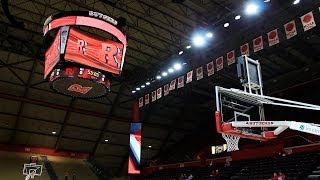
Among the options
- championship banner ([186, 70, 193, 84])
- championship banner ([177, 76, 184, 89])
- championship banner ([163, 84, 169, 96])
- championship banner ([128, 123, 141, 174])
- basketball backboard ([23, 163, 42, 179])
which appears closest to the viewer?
basketball backboard ([23, 163, 42, 179])

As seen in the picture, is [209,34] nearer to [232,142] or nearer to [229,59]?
[229,59]

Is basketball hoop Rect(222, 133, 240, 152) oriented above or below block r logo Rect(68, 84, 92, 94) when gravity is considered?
below

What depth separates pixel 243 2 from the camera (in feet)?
47.9

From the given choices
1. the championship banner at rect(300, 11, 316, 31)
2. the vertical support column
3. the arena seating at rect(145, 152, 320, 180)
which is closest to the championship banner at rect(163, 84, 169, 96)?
the vertical support column

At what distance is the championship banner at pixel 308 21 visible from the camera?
11375mm

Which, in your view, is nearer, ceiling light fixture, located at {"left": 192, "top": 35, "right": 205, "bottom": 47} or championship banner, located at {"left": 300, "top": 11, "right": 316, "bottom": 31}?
championship banner, located at {"left": 300, "top": 11, "right": 316, "bottom": 31}

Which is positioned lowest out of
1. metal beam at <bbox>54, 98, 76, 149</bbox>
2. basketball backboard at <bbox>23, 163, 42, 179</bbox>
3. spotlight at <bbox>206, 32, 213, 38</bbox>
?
basketball backboard at <bbox>23, 163, 42, 179</bbox>

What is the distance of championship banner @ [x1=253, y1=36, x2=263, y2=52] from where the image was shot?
43.4 feet

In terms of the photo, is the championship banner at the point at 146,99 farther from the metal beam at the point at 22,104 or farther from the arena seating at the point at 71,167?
the metal beam at the point at 22,104

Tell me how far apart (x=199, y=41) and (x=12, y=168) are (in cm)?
1359

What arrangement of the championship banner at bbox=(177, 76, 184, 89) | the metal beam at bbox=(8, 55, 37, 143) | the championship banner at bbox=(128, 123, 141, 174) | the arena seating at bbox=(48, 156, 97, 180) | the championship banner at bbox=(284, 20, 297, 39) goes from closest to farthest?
the championship banner at bbox=(284, 20, 297, 39)
the championship banner at bbox=(177, 76, 184, 89)
the championship banner at bbox=(128, 123, 141, 174)
the metal beam at bbox=(8, 55, 37, 143)
the arena seating at bbox=(48, 156, 97, 180)

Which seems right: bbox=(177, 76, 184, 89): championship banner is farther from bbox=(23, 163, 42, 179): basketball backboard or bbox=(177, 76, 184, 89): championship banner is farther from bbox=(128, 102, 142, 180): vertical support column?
bbox=(23, 163, 42, 179): basketball backboard

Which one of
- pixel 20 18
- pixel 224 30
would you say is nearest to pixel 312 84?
pixel 224 30

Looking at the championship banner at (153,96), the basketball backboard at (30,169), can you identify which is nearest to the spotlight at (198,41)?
the championship banner at (153,96)
